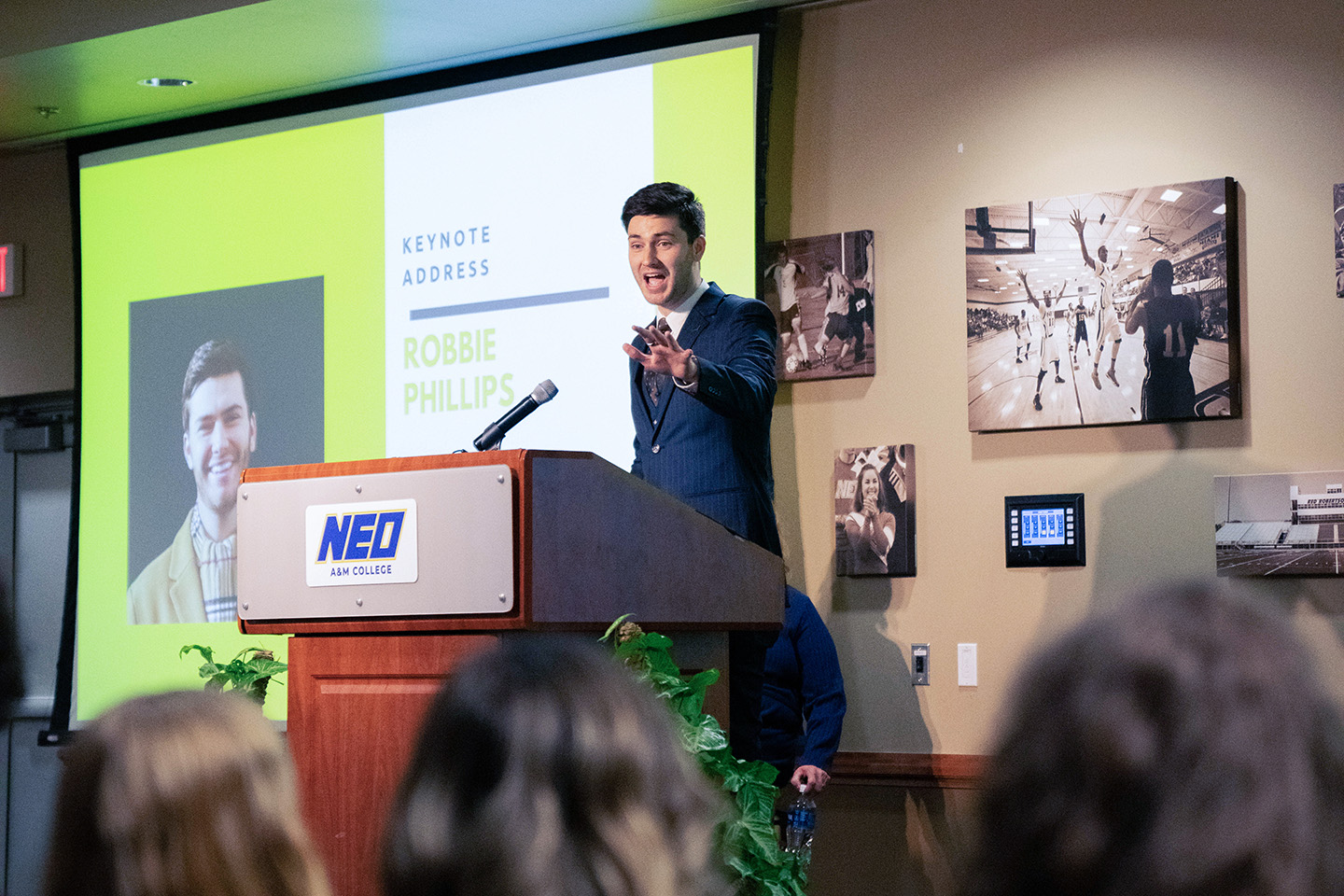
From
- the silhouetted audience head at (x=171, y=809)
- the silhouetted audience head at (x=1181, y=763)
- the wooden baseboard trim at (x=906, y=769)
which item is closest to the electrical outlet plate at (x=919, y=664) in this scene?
the wooden baseboard trim at (x=906, y=769)

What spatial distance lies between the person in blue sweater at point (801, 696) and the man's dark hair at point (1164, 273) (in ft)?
4.13

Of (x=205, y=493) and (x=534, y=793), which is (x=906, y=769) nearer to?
(x=205, y=493)

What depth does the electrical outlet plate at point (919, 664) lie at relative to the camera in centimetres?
389

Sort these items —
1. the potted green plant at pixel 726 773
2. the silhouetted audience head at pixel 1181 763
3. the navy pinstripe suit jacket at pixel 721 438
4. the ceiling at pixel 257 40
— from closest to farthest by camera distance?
the silhouetted audience head at pixel 1181 763, the potted green plant at pixel 726 773, the navy pinstripe suit jacket at pixel 721 438, the ceiling at pixel 257 40

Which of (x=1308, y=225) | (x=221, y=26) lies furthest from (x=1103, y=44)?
(x=221, y=26)

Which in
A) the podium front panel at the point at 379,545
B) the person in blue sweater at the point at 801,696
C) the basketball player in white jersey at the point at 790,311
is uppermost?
the basketball player in white jersey at the point at 790,311

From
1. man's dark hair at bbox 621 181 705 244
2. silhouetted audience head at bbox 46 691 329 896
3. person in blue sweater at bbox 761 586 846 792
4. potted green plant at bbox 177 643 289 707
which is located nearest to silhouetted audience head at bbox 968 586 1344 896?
silhouetted audience head at bbox 46 691 329 896

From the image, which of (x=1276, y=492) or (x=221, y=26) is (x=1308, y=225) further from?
(x=221, y=26)

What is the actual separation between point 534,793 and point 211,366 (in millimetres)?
4495

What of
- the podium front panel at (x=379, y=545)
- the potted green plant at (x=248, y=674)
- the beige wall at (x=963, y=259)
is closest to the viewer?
the podium front panel at (x=379, y=545)

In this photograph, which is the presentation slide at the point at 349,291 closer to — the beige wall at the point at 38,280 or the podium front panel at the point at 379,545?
the beige wall at the point at 38,280

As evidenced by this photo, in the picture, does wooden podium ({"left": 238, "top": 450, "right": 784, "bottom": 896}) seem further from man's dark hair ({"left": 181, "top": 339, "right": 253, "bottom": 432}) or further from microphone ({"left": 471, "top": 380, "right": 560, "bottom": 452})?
man's dark hair ({"left": 181, "top": 339, "right": 253, "bottom": 432})

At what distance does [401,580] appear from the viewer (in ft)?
5.89

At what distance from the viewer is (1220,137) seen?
3.59m
